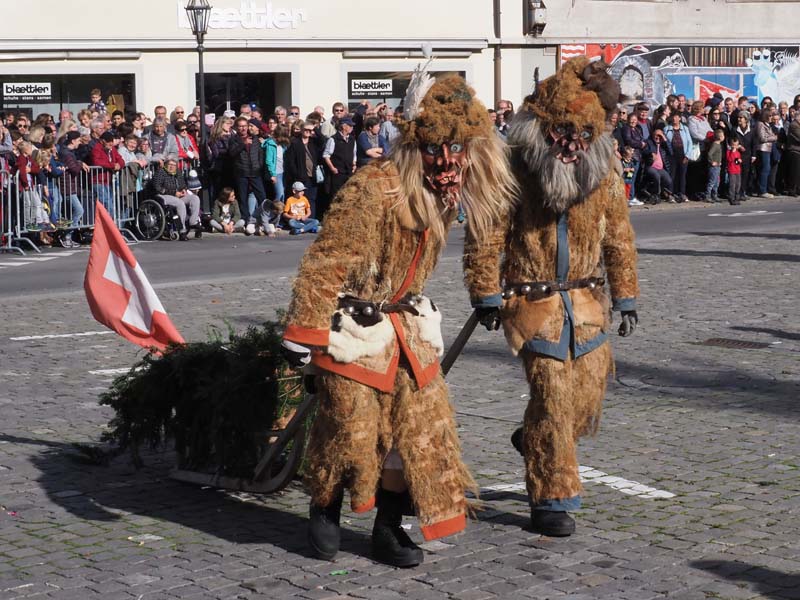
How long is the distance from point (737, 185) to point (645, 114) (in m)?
2.73

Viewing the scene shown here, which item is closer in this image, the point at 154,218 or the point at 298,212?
the point at 154,218

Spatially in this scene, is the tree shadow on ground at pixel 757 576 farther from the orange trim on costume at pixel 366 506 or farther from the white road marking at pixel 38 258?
the white road marking at pixel 38 258

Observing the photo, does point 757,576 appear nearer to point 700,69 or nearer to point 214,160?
point 214,160

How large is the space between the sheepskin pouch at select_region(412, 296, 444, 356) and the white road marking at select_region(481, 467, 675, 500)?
4.09ft

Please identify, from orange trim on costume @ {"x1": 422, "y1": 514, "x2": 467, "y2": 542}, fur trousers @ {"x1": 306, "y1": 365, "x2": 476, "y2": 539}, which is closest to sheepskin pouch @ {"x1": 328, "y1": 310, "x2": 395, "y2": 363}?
fur trousers @ {"x1": 306, "y1": 365, "x2": 476, "y2": 539}

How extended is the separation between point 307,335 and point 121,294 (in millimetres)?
2141

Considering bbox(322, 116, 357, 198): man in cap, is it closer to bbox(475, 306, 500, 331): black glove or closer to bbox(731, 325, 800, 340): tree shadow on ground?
bbox(731, 325, 800, 340): tree shadow on ground

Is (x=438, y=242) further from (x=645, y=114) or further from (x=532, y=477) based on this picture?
(x=645, y=114)

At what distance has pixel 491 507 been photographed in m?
6.27

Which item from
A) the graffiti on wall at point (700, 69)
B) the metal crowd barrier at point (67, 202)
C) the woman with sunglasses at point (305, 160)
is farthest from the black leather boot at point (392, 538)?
the graffiti on wall at point (700, 69)

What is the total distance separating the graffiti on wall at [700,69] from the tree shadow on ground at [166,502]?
26.4 meters

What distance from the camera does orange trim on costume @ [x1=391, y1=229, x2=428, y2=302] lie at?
542 centimetres

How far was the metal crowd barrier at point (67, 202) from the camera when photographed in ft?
59.4

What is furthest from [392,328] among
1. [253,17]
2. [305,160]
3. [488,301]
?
[253,17]
